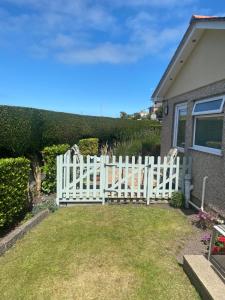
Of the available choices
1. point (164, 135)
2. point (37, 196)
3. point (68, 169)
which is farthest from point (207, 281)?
point (164, 135)

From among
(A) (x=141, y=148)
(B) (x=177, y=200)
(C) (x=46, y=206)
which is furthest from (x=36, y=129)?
(A) (x=141, y=148)

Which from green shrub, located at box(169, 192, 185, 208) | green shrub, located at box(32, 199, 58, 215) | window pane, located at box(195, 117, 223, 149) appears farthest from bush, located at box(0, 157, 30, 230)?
window pane, located at box(195, 117, 223, 149)

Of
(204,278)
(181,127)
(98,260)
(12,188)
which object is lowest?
(98,260)

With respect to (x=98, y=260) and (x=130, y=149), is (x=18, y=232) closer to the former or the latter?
(x=98, y=260)

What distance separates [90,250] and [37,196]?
11.5 ft

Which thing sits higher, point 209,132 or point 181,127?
point 181,127

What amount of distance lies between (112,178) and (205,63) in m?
3.74

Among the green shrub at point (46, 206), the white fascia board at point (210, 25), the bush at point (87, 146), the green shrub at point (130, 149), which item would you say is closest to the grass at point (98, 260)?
the green shrub at point (46, 206)

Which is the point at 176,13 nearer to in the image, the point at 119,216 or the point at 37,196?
the point at 119,216

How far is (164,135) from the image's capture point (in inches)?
400

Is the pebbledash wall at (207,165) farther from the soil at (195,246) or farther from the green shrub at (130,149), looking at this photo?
the green shrub at (130,149)

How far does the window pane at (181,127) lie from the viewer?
8125mm

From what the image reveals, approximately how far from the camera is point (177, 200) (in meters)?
6.69

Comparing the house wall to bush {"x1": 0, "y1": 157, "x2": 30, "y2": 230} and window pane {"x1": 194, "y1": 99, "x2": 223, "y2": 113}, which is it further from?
bush {"x1": 0, "y1": 157, "x2": 30, "y2": 230}
